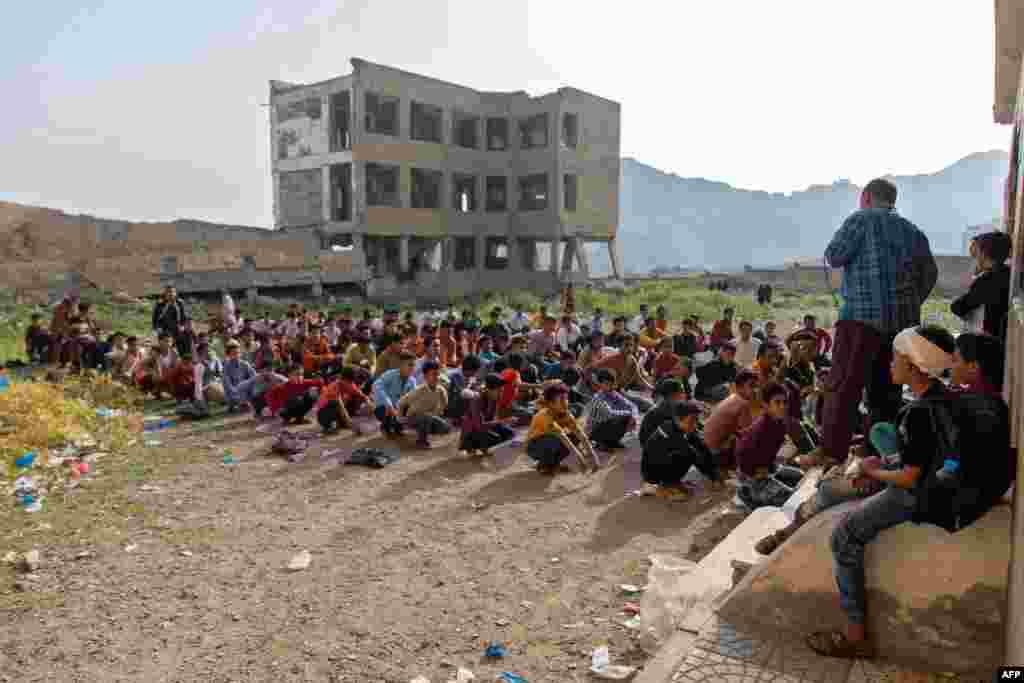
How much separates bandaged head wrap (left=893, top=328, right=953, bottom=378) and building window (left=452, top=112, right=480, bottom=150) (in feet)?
94.2

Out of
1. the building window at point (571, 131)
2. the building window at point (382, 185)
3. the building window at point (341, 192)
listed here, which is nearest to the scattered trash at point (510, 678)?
the building window at point (341, 192)

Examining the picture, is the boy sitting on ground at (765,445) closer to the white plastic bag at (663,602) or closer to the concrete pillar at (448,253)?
the white plastic bag at (663,602)

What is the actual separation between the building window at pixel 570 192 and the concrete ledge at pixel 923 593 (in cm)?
2811

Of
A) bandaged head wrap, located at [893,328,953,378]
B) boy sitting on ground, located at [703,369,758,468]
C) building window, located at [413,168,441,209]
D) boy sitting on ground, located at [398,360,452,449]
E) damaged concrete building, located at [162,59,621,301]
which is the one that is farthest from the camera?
building window, located at [413,168,441,209]

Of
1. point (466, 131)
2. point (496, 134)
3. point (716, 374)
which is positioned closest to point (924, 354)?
point (716, 374)

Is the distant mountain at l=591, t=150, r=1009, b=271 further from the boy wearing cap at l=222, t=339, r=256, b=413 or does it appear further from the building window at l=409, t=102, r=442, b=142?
the boy wearing cap at l=222, t=339, r=256, b=413

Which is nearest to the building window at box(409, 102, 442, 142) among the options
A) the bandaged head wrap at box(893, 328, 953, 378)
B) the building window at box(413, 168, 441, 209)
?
the building window at box(413, 168, 441, 209)

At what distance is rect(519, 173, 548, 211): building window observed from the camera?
1240 inches

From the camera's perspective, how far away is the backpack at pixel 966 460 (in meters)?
2.71

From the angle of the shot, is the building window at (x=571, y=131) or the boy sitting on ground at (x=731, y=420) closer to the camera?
the boy sitting on ground at (x=731, y=420)

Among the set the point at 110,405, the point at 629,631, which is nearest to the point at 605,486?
the point at 629,631

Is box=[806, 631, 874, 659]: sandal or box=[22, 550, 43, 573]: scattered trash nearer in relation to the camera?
box=[806, 631, 874, 659]: sandal

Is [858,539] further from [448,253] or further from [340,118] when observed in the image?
[448,253]

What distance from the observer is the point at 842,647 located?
305 cm
